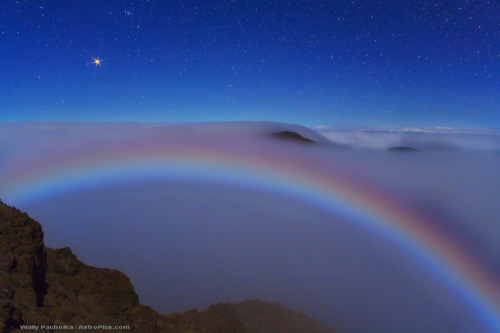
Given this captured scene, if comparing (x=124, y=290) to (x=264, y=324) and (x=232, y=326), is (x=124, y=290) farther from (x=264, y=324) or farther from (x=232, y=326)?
(x=264, y=324)

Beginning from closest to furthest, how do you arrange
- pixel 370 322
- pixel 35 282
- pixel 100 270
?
pixel 35 282
pixel 100 270
pixel 370 322

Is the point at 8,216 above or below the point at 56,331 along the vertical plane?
above

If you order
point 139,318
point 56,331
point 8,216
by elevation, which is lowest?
point 139,318

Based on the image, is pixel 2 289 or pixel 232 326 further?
pixel 232 326

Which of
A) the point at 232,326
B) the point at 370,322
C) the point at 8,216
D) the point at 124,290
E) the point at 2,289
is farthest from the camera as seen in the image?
the point at 370,322

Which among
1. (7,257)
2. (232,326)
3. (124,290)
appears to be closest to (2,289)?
(7,257)

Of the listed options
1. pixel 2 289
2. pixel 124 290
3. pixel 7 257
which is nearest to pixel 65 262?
pixel 124 290
